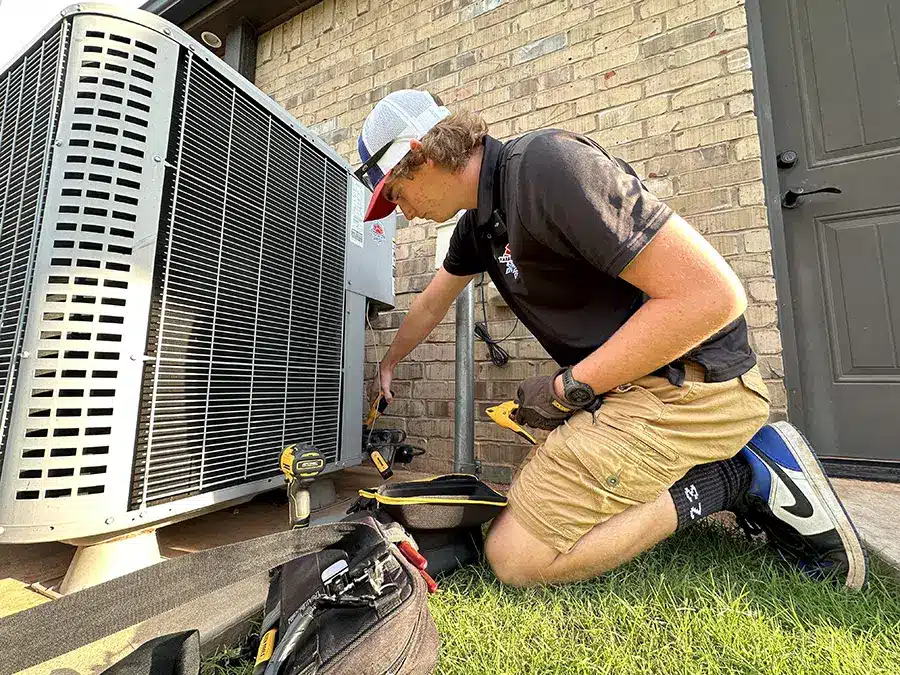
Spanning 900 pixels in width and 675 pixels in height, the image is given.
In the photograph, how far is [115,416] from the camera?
0.96 meters

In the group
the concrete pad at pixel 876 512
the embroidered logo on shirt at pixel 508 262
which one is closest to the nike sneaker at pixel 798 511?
the concrete pad at pixel 876 512

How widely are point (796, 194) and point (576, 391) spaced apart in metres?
1.59

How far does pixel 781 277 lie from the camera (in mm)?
1784

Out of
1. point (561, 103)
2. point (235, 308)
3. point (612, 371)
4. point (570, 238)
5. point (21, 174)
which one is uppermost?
point (561, 103)

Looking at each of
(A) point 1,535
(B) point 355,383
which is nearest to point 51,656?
(A) point 1,535

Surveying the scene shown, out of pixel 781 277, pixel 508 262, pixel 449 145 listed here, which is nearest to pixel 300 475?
pixel 508 262

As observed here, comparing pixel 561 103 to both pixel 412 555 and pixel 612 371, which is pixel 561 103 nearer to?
pixel 612 371

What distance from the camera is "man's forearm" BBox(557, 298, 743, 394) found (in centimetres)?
95

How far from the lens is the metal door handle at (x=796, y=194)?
1849mm

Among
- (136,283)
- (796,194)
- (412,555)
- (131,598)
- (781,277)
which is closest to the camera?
(131,598)

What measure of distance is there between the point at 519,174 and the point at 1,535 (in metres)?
1.32

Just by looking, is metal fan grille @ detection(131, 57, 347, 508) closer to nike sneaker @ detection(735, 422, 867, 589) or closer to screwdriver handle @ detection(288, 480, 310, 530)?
screwdriver handle @ detection(288, 480, 310, 530)

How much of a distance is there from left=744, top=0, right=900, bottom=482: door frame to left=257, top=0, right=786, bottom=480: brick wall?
66 millimetres

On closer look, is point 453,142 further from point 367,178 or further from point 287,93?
point 287,93
